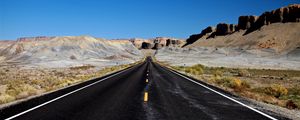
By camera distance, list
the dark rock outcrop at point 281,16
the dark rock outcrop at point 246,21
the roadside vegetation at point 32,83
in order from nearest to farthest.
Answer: the roadside vegetation at point 32,83 → the dark rock outcrop at point 281,16 → the dark rock outcrop at point 246,21

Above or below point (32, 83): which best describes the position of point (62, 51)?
above

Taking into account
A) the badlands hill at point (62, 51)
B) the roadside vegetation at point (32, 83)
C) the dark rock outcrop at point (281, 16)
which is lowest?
the roadside vegetation at point (32, 83)

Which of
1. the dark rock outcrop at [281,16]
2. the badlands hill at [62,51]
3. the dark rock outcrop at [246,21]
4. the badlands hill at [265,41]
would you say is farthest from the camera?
the dark rock outcrop at [246,21]

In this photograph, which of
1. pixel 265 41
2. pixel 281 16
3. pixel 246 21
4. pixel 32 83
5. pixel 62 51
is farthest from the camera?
pixel 246 21

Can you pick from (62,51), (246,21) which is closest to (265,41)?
(246,21)

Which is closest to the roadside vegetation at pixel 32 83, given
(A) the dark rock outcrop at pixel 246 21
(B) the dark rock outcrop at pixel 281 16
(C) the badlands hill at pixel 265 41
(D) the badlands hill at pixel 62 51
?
(C) the badlands hill at pixel 265 41

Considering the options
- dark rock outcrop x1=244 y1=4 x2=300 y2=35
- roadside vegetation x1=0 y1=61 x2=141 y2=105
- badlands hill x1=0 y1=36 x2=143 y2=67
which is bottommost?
roadside vegetation x1=0 y1=61 x2=141 y2=105

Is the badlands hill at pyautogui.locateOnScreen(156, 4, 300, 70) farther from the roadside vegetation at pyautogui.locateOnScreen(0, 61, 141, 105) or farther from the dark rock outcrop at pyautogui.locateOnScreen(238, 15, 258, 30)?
the roadside vegetation at pyautogui.locateOnScreen(0, 61, 141, 105)

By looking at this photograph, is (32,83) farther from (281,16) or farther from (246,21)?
(246,21)

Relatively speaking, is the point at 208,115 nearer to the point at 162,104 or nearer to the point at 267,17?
the point at 162,104

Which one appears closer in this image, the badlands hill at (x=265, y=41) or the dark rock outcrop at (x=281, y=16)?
the badlands hill at (x=265, y=41)

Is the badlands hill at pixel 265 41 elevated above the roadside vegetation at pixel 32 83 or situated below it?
above

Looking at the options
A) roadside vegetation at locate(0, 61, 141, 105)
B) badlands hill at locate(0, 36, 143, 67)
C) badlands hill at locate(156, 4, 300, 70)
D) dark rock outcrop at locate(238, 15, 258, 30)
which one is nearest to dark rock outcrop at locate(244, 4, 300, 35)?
badlands hill at locate(156, 4, 300, 70)

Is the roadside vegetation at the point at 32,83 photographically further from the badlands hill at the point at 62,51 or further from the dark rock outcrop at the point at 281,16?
the dark rock outcrop at the point at 281,16
